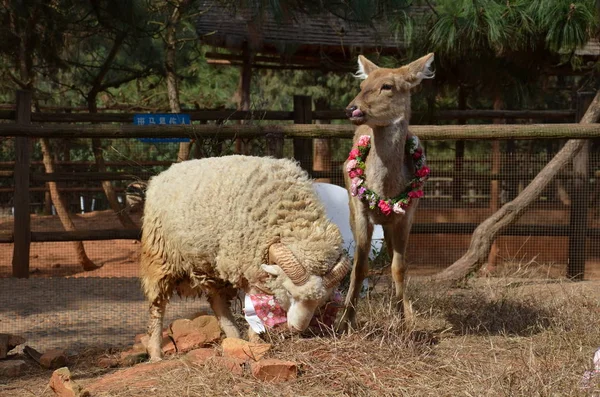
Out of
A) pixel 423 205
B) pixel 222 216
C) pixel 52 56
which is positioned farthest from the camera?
pixel 423 205

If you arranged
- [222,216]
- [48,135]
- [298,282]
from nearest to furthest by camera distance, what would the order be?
[298,282], [222,216], [48,135]

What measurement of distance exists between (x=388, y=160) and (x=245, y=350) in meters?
1.73

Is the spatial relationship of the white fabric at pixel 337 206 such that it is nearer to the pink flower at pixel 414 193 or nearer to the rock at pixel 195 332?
the pink flower at pixel 414 193

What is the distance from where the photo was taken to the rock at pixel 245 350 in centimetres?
434

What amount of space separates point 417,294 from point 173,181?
2.39m

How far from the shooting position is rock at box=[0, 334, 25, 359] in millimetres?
5426

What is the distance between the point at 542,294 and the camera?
6.76m

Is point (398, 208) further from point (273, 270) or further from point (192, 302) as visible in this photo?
point (192, 302)

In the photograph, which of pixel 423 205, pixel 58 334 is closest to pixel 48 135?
pixel 58 334

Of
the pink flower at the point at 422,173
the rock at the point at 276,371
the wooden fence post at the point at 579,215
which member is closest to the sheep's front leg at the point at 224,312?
the rock at the point at 276,371

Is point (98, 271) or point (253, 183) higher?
point (253, 183)

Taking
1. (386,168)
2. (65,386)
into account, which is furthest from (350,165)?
(65,386)

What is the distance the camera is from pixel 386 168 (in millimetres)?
5355

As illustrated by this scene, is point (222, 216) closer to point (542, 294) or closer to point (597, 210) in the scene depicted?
point (542, 294)
